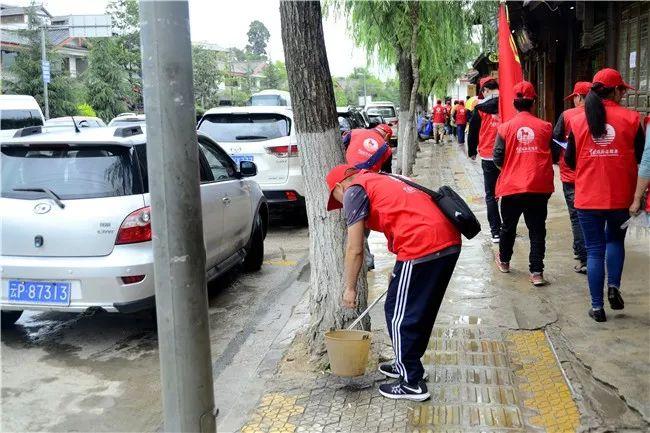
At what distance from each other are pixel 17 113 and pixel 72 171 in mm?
14505

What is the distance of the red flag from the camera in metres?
7.68

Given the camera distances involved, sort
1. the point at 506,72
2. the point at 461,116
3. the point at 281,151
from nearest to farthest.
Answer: the point at 506,72 < the point at 281,151 < the point at 461,116

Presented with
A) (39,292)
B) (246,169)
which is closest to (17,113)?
(246,169)

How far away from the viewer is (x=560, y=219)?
959cm

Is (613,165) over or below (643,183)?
over

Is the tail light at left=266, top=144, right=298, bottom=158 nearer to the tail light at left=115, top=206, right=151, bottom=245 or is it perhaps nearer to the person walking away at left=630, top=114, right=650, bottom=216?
the tail light at left=115, top=206, right=151, bottom=245

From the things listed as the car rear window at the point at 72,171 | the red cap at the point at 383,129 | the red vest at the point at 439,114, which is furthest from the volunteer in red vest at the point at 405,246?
A: the red vest at the point at 439,114

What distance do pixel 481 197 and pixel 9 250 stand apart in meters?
9.20

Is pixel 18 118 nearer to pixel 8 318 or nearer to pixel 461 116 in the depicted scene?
pixel 8 318

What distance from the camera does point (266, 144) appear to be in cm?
955

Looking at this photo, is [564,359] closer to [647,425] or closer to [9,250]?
[647,425]

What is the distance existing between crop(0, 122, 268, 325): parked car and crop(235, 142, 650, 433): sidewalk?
1.38m

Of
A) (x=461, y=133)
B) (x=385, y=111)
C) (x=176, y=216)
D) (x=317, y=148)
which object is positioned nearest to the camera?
(x=176, y=216)

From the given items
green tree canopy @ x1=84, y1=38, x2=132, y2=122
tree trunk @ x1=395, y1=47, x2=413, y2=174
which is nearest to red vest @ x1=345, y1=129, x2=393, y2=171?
tree trunk @ x1=395, y1=47, x2=413, y2=174
